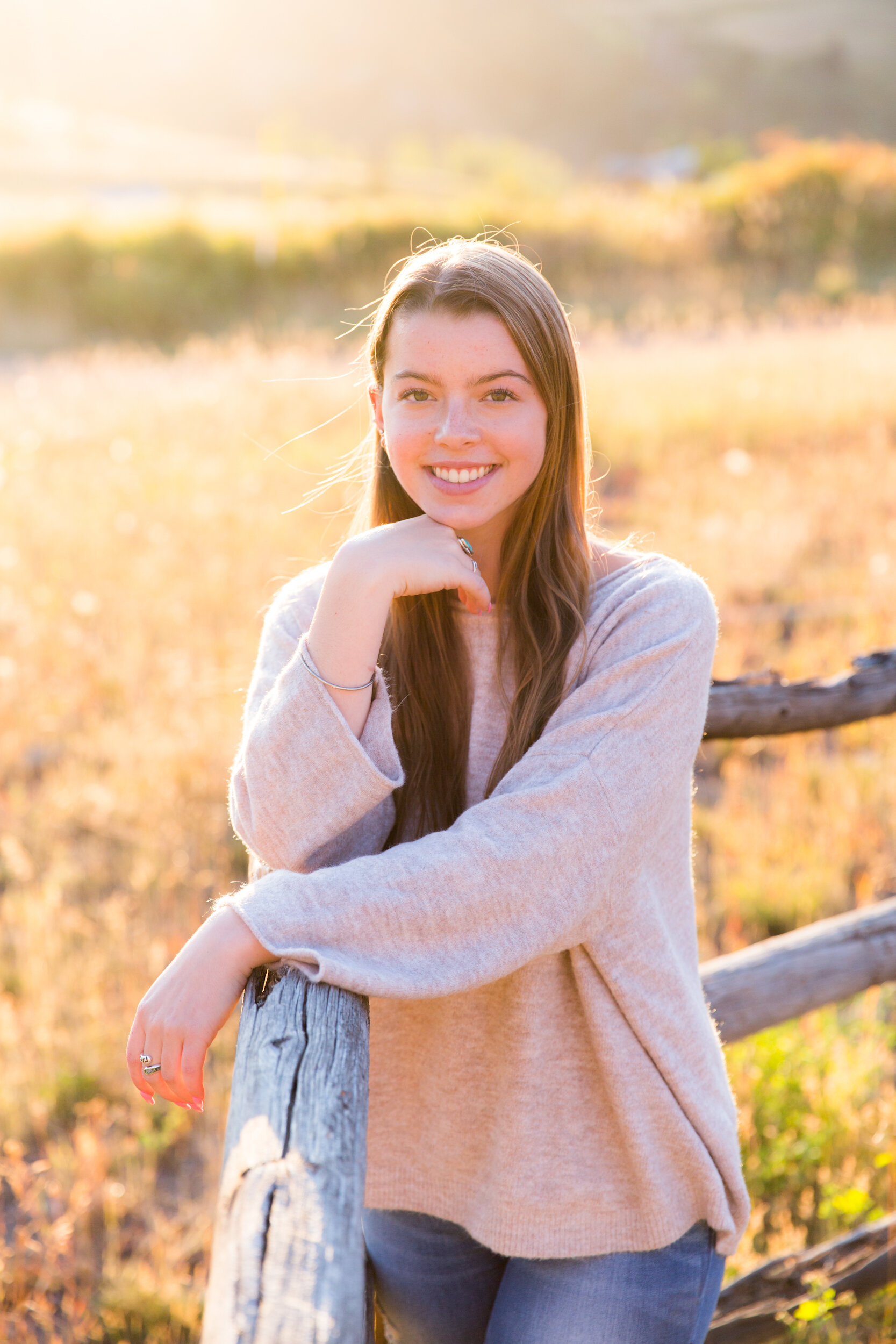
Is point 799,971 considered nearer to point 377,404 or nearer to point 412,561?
point 412,561

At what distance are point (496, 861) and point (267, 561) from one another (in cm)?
537

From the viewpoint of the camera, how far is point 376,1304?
1949 millimetres

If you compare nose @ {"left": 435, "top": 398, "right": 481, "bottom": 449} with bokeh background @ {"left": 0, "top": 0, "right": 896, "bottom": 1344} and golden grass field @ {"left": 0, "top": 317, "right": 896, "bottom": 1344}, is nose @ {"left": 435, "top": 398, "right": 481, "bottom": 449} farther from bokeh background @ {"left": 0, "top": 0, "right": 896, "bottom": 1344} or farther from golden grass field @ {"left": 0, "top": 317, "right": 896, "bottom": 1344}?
golden grass field @ {"left": 0, "top": 317, "right": 896, "bottom": 1344}

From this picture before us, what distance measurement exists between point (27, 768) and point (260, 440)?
528cm

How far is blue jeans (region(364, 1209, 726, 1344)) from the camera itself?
5.31 feet

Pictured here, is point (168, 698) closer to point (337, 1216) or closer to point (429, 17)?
point (337, 1216)

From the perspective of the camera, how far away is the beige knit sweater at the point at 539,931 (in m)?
1.41

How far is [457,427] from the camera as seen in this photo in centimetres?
171

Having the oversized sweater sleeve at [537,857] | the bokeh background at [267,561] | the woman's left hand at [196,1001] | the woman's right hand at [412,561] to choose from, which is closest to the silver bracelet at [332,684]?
the woman's right hand at [412,561]

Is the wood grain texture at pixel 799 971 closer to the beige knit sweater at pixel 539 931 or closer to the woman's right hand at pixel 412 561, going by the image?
the beige knit sweater at pixel 539 931

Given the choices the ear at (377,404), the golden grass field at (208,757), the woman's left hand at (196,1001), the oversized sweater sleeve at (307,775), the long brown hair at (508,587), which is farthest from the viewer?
the golden grass field at (208,757)

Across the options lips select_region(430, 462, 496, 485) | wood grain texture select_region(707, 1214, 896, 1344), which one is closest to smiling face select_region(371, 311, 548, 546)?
lips select_region(430, 462, 496, 485)

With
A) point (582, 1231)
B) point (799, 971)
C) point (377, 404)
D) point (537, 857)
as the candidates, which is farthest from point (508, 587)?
point (799, 971)

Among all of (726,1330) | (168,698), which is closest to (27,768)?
(168,698)
